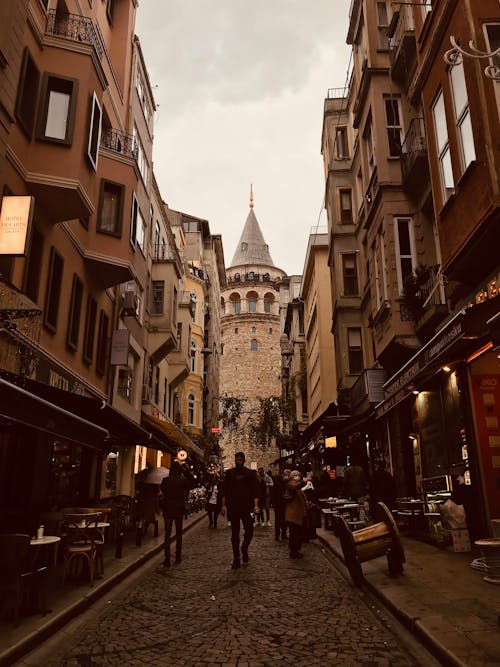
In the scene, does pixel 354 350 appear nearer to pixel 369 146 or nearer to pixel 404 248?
pixel 369 146

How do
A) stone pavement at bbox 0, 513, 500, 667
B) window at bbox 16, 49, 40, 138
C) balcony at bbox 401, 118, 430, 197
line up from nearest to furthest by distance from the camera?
1. stone pavement at bbox 0, 513, 500, 667
2. window at bbox 16, 49, 40, 138
3. balcony at bbox 401, 118, 430, 197

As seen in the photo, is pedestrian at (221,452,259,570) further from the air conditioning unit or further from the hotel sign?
the air conditioning unit

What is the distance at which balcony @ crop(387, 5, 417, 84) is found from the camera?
15.5m

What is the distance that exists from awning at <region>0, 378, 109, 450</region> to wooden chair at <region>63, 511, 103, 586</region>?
3.48 ft

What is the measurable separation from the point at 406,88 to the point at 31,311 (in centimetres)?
1256

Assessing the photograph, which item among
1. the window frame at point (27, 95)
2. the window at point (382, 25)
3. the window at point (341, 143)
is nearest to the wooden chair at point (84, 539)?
the window frame at point (27, 95)

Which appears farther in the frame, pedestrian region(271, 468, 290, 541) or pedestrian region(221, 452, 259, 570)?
pedestrian region(271, 468, 290, 541)

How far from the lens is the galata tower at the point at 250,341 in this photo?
73250 millimetres

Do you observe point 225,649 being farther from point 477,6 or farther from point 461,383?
point 477,6

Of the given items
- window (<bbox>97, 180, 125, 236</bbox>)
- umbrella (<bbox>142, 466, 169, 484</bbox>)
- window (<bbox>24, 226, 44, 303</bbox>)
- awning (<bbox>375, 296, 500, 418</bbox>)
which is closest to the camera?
awning (<bbox>375, 296, 500, 418</bbox>)

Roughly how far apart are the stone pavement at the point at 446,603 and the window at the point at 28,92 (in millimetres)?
10512

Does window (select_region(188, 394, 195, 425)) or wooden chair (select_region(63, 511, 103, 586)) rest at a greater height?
window (select_region(188, 394, 195, 425))

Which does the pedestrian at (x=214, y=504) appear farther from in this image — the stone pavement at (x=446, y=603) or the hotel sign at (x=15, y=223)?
the hotel sign at (x=15, y=223)

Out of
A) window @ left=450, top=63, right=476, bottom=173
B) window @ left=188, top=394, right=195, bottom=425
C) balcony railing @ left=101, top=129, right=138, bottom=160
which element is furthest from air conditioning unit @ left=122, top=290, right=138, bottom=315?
window @ left=188, top=394, right=195, bottom=425
